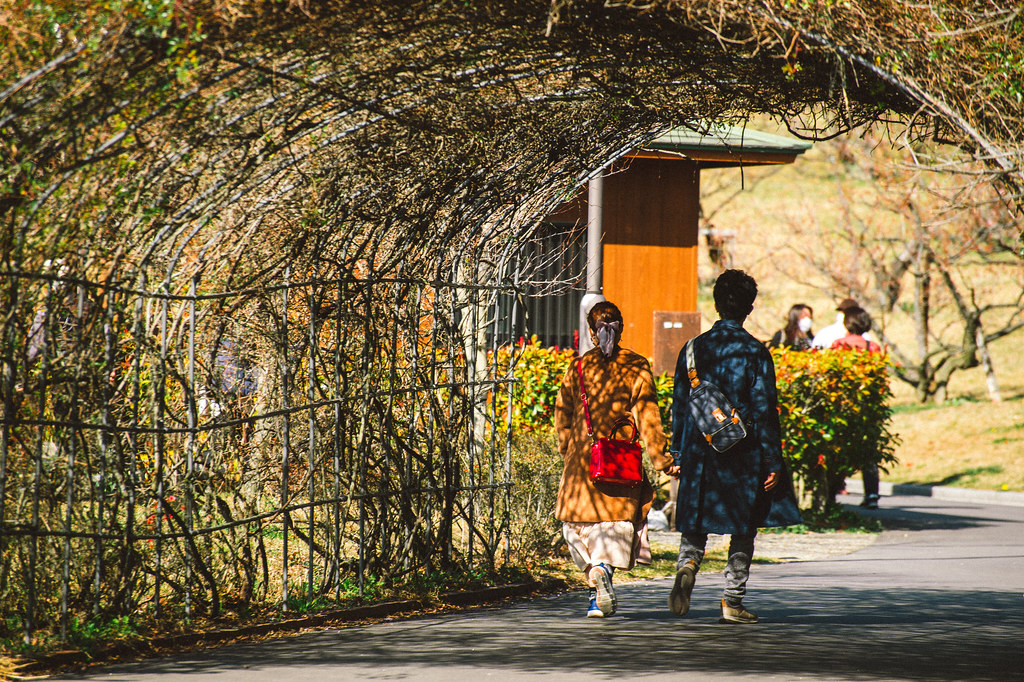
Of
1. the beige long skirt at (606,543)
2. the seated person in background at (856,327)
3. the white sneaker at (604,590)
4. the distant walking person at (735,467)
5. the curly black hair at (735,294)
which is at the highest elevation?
the seated person in background at (856,327)

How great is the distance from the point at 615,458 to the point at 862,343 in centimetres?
691

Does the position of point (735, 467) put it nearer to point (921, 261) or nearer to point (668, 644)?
point (668, 644)

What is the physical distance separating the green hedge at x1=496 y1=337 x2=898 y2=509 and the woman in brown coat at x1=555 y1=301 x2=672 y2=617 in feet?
12.9

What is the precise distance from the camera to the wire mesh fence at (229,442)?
6027 mm

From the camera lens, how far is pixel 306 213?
7.21 metres

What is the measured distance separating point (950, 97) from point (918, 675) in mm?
2827

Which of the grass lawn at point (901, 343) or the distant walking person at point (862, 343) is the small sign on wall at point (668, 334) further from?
the grass lawn at point (901, 343)

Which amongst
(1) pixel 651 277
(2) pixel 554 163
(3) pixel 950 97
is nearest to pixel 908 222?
(1) pixel 651 277

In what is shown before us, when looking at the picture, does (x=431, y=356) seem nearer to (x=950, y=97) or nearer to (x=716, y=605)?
(x=716, y=605)

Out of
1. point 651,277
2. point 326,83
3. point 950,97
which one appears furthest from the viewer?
point 651,277

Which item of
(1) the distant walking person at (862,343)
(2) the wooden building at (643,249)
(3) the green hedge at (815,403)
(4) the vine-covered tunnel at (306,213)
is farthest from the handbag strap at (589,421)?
(2) the wooden building at (643,249)

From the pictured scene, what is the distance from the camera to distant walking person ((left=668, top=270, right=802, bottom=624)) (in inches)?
275

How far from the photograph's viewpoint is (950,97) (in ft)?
18.7

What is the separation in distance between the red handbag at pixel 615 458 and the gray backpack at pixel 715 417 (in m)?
0.46
